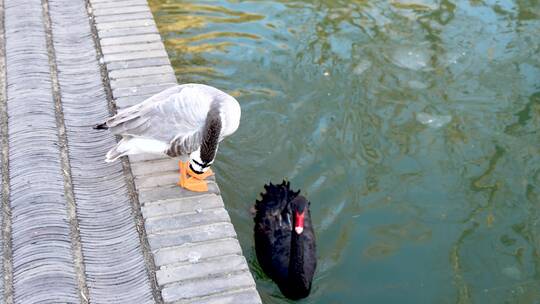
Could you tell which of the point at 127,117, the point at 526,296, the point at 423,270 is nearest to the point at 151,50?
the point at 127,117

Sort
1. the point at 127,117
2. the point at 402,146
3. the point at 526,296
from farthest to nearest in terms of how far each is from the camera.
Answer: the point at 402,146 < the point at 526,296 < the point at 127,117

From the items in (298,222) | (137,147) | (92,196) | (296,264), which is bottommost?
(296,264)

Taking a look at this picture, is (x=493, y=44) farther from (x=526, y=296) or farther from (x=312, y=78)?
(x=526, y=296)

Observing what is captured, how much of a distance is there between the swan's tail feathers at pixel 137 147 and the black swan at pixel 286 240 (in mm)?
928

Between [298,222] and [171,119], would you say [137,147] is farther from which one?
[298,222]

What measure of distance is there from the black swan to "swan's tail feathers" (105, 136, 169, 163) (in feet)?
3.04

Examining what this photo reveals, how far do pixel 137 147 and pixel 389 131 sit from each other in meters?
2.61

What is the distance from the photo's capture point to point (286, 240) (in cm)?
467

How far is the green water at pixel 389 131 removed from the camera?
4.68m

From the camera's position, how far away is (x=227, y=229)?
146 inches

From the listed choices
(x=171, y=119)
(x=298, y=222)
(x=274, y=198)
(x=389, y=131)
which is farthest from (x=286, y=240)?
(x=389, y=131)

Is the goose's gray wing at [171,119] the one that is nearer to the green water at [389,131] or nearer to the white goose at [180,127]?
the white goose at [180,127]

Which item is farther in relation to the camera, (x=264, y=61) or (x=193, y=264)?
(x=264, y=61)

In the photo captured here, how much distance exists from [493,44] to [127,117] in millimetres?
4360
